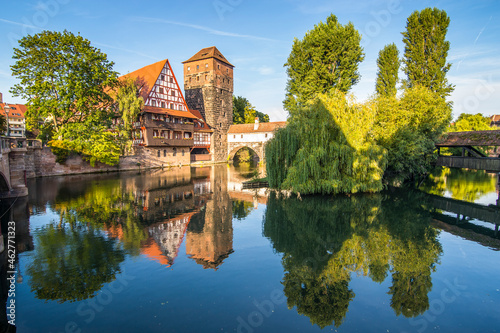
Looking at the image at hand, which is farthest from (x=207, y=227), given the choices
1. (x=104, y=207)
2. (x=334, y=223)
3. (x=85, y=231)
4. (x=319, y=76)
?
(x=319, y=76)

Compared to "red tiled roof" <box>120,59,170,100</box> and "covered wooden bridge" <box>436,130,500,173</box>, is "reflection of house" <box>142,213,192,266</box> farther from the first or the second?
"red tiled roof" <box>120,59,170,100</box>

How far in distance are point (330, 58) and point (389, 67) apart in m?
10.5

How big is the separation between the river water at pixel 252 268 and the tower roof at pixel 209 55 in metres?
38.7

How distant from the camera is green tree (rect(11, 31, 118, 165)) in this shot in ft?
88.4

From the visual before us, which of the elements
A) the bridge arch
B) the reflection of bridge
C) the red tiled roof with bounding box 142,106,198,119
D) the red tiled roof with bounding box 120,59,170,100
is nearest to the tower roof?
the red tiled roof with bounding box 120,59,170,100

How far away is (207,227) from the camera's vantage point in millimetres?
12273

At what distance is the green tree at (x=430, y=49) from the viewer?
3139 centimetres

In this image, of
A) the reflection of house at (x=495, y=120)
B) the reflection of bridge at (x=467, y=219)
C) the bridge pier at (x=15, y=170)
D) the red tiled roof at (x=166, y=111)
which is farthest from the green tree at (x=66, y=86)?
the reflection of house at (x=495, y=120)

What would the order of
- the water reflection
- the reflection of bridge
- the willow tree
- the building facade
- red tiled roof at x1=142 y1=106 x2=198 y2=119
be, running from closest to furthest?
1. the water reflection
2. the reflection of bridge
3. the willow tree
4. red tiled roof at x1=142 y1=106 x2=198 y2=119
5. the building facade

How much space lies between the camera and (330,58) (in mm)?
27906

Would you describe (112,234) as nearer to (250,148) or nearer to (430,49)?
(430,49)

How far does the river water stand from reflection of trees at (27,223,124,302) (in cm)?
3

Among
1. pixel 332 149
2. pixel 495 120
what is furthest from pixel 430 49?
pixel 495 120

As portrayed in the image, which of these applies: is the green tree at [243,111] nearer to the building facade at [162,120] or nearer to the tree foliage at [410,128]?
the building facade at [162,120]
